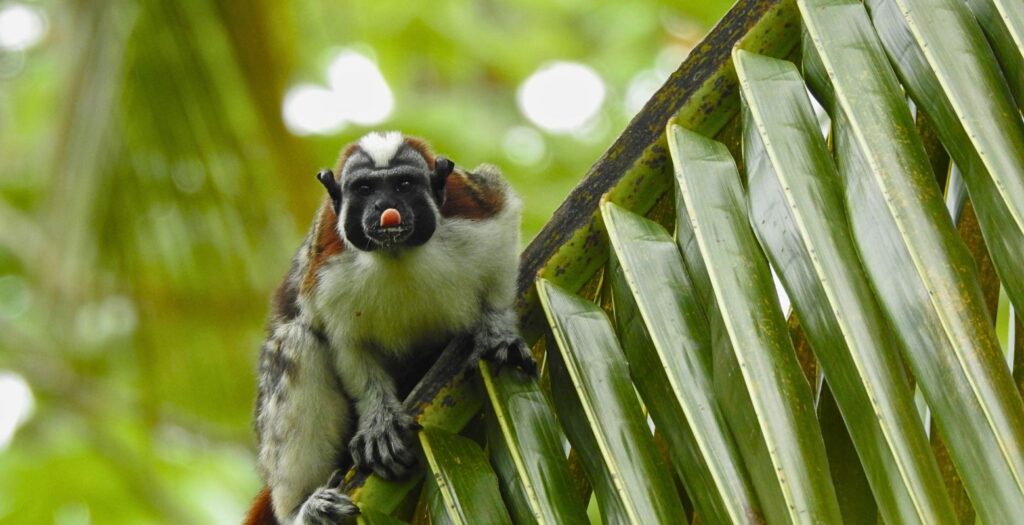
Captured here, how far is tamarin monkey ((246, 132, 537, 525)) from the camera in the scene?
3.92 metres

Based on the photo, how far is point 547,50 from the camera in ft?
40.7

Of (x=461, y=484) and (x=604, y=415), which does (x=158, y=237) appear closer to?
(x=461, y=484)

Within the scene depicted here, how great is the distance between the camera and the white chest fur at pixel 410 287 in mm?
3912

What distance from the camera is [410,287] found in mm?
3980

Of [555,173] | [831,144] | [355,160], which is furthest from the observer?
[555,173]

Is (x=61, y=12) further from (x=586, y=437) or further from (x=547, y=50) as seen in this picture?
(x=547, y=50)

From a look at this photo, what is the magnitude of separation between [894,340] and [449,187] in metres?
2.14

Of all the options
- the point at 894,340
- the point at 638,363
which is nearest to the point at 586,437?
the point at 638,363

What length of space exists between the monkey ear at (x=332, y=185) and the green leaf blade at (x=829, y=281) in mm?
1537

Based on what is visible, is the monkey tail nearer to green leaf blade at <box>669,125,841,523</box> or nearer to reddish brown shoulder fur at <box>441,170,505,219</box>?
reddish brown shoulder fur at <box>441,170,505,219</box>

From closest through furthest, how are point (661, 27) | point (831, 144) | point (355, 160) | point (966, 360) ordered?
point (966, 360) → point (831, 144) → point (355, 160) → point (661, 27)

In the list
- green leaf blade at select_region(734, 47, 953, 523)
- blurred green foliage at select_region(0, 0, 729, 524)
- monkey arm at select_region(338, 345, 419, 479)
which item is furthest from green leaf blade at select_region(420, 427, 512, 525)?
blurred green foliage at select_region(0, 0, 729, 524)

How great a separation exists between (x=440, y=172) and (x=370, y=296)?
0.43 meters

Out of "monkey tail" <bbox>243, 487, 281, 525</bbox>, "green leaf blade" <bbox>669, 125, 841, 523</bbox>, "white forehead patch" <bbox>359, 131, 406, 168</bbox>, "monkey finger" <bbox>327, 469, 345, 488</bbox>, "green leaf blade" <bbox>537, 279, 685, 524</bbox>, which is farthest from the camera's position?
"monkey tail" <bbox>243, 487, 281, 525</bbox>
